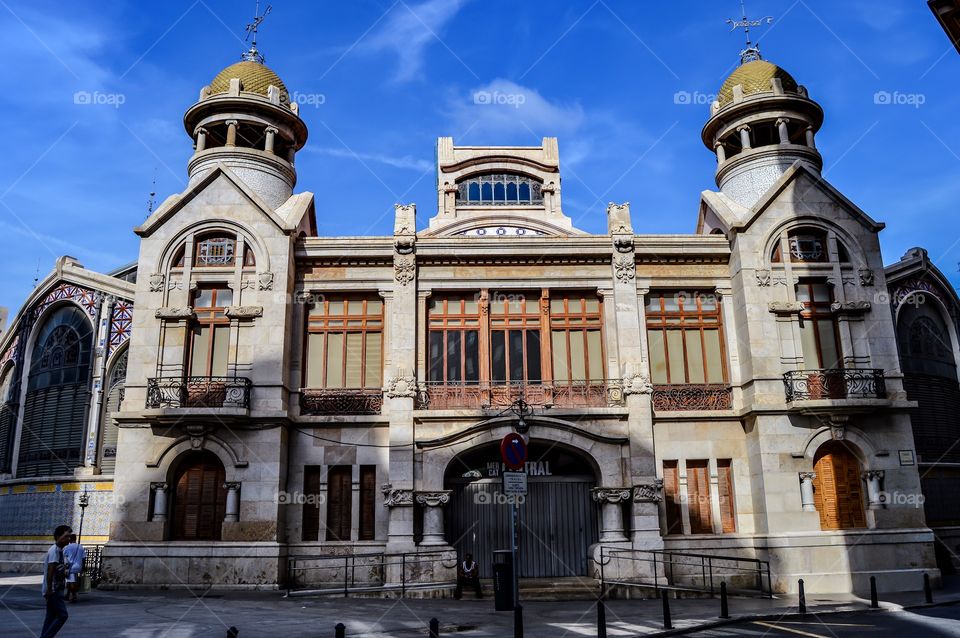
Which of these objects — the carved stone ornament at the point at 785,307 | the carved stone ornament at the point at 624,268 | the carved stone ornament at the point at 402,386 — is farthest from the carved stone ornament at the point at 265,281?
the carved stone ornament at the point at 785,307

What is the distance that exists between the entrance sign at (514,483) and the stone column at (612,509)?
385 inches

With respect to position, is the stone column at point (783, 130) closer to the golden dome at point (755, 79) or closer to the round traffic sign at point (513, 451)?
the golden dome at point (755, 79)

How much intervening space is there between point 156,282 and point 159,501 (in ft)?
21.9

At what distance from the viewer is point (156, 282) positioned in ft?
79.3

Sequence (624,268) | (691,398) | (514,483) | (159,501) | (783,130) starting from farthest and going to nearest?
(783,130), (624,268), (691,398), (159,501), (514,483)

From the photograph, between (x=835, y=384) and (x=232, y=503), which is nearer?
(x=232, y=503)

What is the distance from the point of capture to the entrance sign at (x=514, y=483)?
13.4m

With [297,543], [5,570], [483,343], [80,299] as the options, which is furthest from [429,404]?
[5,570]

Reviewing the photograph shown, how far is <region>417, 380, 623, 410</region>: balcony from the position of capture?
23953 mm

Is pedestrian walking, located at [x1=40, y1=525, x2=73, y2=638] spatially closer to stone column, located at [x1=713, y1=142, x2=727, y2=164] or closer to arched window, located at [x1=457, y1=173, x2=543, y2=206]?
stone column, located at [x1=713, y1=142, x2=727, y2=164]

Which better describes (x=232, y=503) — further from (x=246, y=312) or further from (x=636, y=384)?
(x=636, y=384)

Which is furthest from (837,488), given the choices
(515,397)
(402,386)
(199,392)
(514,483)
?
(199,392)

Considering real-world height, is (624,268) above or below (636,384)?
above

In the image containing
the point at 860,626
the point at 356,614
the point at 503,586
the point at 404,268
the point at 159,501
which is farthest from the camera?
the point at 404,268
